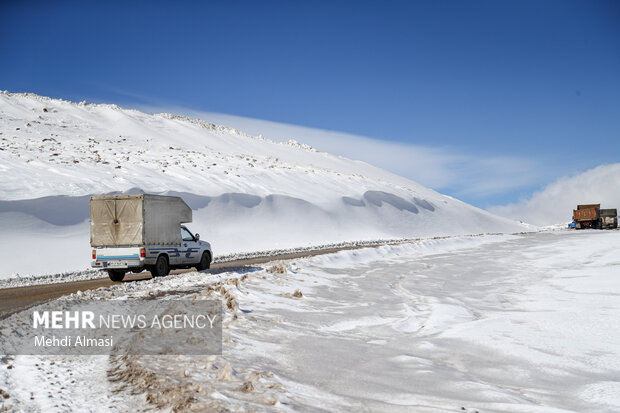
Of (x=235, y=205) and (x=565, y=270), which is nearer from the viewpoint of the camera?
(x=565, y=270)

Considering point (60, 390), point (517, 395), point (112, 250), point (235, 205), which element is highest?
point (235, 205)

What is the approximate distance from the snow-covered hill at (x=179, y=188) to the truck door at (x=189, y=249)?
9457 mm

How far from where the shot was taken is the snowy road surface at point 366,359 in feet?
16.9

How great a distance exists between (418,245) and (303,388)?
32598 mm

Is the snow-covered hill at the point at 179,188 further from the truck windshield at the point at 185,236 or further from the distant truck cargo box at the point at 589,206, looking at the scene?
the distant truck cargo box at the point at 589,206

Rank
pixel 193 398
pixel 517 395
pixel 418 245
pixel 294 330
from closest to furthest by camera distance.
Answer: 1. pixel 193 398
2. pixel 517 395
3. pixel 294 330
4. pixel 418 245

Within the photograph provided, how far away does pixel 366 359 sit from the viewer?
23.8 feet

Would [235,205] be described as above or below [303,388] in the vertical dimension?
above

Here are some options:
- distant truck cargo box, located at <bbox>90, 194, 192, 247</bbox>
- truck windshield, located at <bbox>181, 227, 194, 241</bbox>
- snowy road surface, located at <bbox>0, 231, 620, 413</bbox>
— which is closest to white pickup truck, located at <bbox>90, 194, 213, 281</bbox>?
distant truck cargo box, located at <bbox>90, 194, 192, 247</bbox>

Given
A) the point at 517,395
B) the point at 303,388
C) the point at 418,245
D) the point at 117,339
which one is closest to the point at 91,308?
the point at 117,339

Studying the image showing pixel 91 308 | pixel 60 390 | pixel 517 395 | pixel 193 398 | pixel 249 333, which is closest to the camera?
pixel 193 398

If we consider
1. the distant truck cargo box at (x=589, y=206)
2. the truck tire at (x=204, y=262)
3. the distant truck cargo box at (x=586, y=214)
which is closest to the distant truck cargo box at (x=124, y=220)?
the truck tire at (x=204, y=262)

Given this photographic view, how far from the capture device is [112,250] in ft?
59.5

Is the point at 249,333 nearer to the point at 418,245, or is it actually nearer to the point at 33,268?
the point at 33,268
